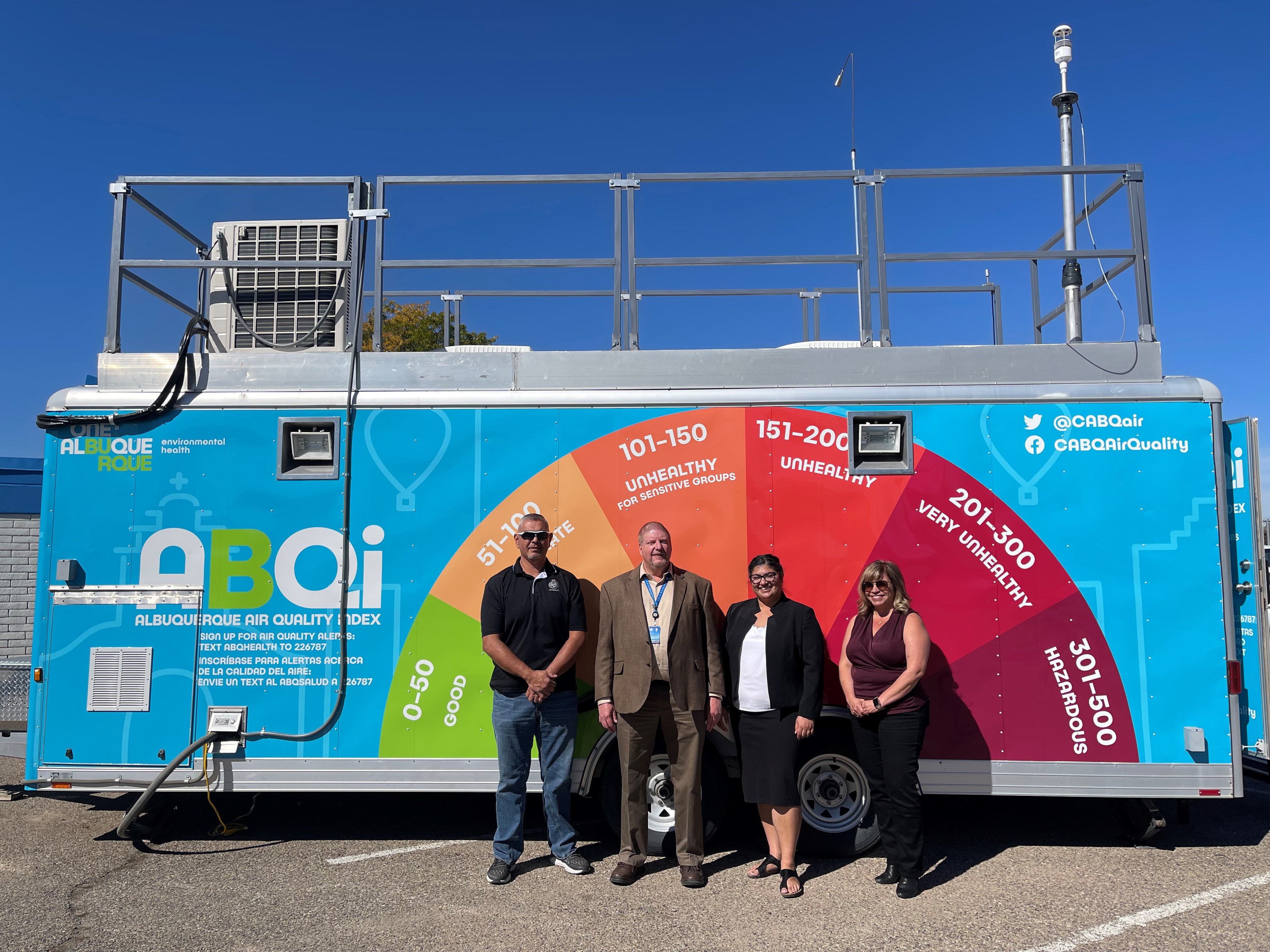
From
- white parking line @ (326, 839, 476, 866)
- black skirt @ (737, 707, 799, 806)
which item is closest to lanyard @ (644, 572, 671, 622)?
black skirt @ (737, 707, 799, 806)

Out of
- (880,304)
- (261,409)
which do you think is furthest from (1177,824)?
(261,409)

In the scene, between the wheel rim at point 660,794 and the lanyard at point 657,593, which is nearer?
the lanyard at point 657,593

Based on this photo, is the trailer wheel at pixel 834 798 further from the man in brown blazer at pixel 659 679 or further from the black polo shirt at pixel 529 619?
the black polo shirt at pixel 529 619

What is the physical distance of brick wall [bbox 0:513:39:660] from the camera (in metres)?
9.30

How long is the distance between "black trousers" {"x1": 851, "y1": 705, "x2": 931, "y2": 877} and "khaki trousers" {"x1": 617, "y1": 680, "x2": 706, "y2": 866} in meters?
0.97

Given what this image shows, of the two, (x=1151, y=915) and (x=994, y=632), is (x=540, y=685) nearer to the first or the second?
(x=994, y=632)

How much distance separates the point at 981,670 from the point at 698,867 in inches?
→ 78.2

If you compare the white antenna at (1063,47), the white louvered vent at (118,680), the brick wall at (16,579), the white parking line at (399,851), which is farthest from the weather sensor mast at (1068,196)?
the brick wall at (16,579)

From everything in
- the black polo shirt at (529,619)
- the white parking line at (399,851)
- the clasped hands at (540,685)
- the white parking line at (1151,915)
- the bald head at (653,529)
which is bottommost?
the white parking line at (1151,915)

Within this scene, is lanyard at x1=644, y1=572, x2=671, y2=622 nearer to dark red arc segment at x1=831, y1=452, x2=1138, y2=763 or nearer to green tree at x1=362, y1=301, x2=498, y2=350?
dark red arc segment at x1=831, y1=452, x2=1138, y2=763

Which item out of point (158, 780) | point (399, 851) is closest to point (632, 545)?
point (399, 851)

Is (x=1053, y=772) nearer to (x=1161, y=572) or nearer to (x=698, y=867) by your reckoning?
(x=1161, y=572)

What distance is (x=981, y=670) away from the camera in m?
4.60

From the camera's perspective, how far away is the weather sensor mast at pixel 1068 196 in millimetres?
5484
